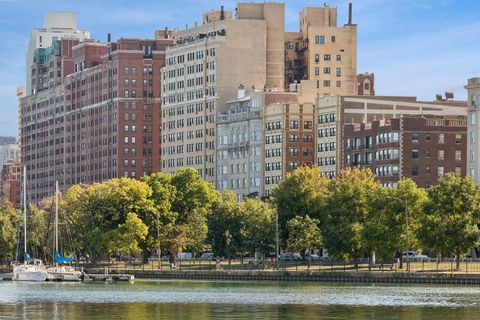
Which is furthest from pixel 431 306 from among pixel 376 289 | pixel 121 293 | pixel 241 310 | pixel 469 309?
pixel 121 293

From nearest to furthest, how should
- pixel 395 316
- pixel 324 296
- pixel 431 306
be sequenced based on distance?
pixel 395 316 < pixel 431 306 < pixel 324 296

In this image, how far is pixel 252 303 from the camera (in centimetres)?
16500

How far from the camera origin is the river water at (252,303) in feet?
480

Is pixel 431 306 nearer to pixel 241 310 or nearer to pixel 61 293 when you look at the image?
pixel 241 310

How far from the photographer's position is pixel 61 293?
7574 inches

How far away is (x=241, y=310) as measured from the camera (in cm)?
15288

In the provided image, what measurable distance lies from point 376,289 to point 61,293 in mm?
39603

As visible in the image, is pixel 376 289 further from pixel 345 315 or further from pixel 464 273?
pixel 345 315

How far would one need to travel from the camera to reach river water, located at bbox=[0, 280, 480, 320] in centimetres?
14638

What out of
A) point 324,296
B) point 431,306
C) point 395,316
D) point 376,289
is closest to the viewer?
point 395,316

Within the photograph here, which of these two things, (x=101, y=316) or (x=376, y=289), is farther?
(x=376, y=289)

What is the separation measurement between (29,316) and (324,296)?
4427cm

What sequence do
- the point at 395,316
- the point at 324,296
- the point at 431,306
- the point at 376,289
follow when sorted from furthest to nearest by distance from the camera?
the point at 376,289 < the point at 324,296 < the point at 431,306 < the point at 395,316

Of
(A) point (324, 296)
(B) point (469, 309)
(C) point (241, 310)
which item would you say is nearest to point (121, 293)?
(A) point (324, 296)
